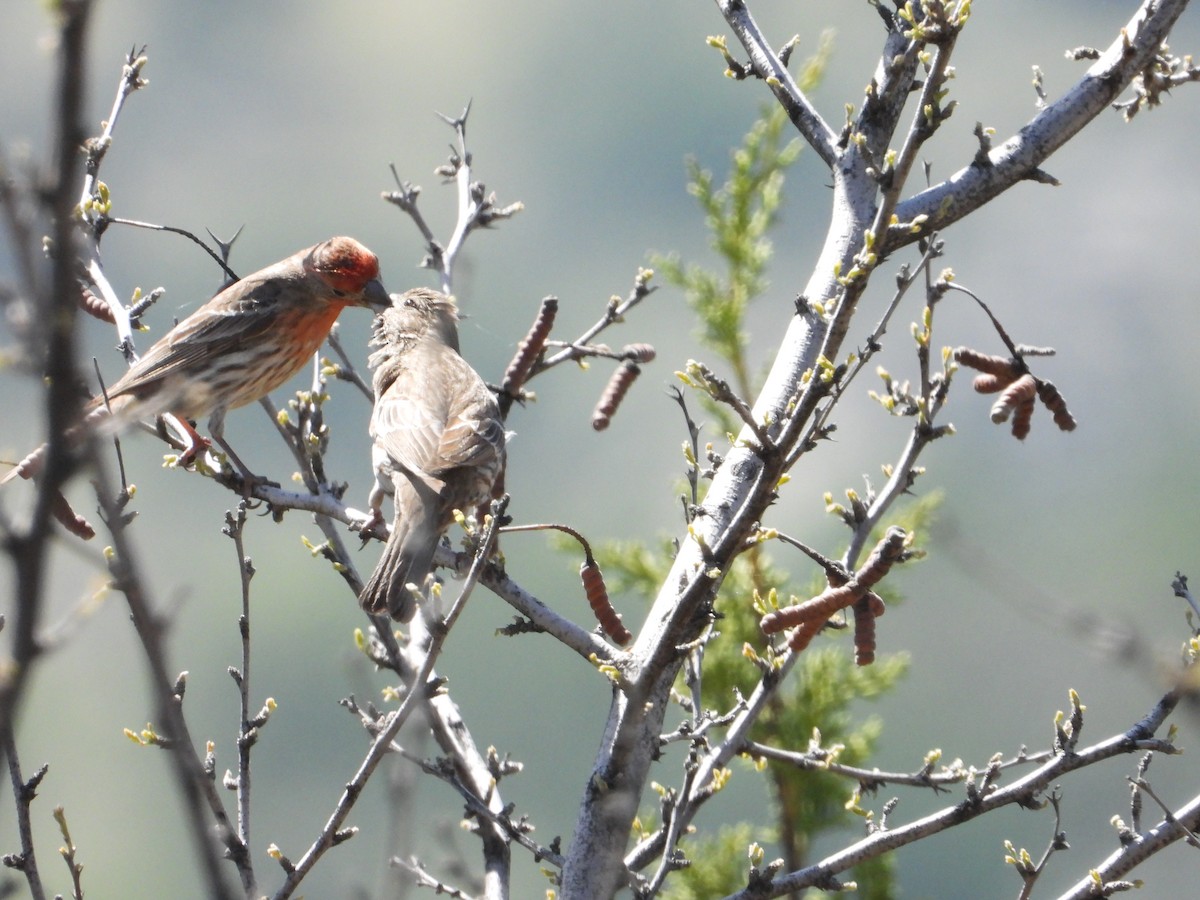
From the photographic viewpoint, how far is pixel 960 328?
206ft

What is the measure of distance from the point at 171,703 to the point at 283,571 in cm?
11174

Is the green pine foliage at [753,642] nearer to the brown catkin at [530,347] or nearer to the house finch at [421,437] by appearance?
the house finch at [421,437]

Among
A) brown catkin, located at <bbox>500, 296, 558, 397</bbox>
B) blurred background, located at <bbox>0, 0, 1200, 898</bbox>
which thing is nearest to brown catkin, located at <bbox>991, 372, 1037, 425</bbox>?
brown catkin, located at <bbox>500, 296, 558, 397</bbox>

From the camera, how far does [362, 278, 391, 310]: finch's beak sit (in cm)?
696

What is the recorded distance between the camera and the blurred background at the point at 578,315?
6231cm

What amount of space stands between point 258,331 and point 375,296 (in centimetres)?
61

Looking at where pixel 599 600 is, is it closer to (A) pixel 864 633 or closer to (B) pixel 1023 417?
(A) pixel 864 633

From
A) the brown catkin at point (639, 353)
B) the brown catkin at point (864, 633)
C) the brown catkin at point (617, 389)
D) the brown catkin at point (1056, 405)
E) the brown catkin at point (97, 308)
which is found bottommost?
the brown catkin at point (864, 633)

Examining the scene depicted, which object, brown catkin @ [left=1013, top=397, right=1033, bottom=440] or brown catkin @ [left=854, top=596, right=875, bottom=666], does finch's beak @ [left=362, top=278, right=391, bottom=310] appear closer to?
brown catkin @ [left=1013, top=397, right=1033, bottom=440]

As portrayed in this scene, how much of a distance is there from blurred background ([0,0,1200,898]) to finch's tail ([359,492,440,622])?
129ft

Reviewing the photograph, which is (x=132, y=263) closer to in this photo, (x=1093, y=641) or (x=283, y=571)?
(x=283, y=571)

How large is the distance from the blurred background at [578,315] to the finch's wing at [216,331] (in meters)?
37.5

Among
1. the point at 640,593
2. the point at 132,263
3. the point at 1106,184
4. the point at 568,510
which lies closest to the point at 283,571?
the point at 132,263

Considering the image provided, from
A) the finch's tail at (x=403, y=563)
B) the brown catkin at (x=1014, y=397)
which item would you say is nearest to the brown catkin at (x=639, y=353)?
the finch's tail at (x=403, y=563)
